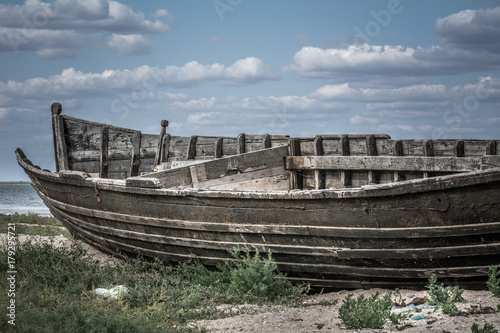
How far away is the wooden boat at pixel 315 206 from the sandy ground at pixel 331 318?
1.33 ft

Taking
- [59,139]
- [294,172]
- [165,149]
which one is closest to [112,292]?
[294,172]

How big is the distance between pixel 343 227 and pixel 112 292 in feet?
10.0

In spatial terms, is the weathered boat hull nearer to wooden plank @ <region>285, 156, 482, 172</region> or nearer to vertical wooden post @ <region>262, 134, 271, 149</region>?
wooden plank @ <region>285, 156, 482, 172</region>

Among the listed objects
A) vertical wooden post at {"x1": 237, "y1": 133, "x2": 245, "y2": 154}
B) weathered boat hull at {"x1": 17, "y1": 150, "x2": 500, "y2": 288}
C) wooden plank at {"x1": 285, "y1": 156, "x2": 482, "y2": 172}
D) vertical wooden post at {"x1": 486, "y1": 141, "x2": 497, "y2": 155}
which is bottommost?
weathered boat hull at {"x1": 17, "y1": 150, "x2": 500, "y2": 288}

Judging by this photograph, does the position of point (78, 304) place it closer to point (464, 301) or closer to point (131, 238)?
point (131, 238)

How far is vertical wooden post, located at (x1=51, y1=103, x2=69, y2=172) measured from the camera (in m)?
11.8

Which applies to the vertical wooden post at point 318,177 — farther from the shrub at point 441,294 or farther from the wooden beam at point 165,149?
the wooden beam at point 165,149

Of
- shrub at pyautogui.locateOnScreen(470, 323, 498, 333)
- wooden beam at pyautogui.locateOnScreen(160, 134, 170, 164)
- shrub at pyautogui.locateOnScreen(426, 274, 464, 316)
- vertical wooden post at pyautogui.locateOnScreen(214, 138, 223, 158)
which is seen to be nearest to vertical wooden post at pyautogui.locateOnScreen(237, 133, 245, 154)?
vertical wooden post at pyautogui.locateOnScreen(214, 138, 223, 158)

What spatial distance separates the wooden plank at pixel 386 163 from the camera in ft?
24.5

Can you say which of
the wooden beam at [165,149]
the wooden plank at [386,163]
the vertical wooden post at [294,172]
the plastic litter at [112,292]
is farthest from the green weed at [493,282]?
the wooden beam at [165,149]

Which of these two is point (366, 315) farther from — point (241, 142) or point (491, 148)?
point (241, 142)

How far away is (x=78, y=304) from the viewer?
5.73 metres

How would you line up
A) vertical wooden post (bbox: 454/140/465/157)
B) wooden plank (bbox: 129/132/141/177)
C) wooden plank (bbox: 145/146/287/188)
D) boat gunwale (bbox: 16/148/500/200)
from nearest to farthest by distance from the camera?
boat gunwale (bbox: 16/148/500/200) < vertical wooden post (bbox: 454/140/465/157) < wooden plank (bbox: 145/146/287/188) < wooden plank (bbox: 129/132/141/177)

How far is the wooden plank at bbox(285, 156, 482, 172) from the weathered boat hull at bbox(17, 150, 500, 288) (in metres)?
1.76
